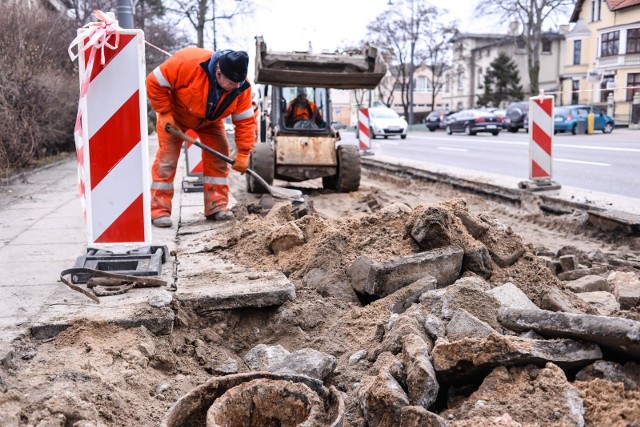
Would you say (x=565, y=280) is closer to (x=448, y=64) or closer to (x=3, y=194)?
(x=3, y=194)

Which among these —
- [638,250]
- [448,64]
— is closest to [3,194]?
[638,250]

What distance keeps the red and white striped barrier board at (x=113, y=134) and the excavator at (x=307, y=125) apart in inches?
231

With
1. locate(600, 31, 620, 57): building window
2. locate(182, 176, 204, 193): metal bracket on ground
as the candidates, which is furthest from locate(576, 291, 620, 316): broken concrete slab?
locate(600, 31, 620, 57): building window

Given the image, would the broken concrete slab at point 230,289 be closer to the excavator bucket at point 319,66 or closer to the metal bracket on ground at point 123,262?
the metal bracket on ground at point 123,262

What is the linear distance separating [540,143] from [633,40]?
49.4 metres

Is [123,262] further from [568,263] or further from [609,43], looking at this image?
[609,43]

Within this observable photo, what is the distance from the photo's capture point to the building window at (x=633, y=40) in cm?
5151

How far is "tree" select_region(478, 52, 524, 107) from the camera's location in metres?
62.4

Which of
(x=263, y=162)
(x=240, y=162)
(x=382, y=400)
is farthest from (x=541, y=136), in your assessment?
(x=382, y=400)

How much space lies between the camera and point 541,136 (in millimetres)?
9117

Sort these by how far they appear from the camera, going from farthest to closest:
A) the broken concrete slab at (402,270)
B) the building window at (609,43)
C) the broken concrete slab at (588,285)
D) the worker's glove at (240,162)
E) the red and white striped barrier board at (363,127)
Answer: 1. the building window at (609,43)
2. the red and white striped barrier board at (363,127)
3. the worker's glove at (240,162)
4. the broken concrete slab at (588,285)
5. the broken concrete slab at (402,270)

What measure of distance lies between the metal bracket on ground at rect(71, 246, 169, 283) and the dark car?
1332 inches

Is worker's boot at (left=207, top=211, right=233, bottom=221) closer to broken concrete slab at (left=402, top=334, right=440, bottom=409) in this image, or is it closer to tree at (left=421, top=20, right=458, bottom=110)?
broken concrete slab at (left=402, top=334, right=440, bottom=409)

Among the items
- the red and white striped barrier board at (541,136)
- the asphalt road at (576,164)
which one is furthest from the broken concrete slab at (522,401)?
the asphalt road at (576,164)
